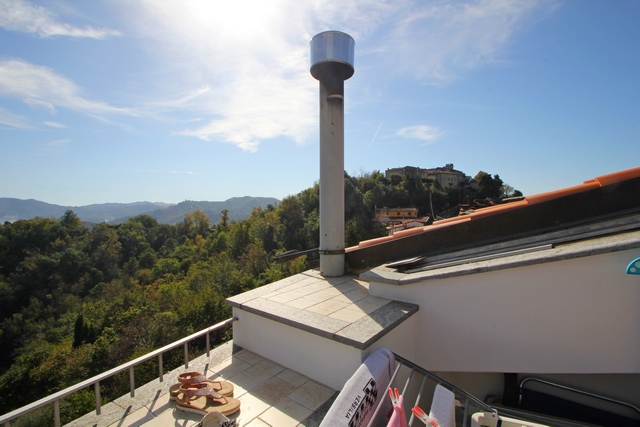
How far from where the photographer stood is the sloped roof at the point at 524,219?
3.17 m

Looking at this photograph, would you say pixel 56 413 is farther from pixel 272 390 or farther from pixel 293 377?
pixel 293 377

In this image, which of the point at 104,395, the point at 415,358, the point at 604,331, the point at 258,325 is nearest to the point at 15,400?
the point at 104,395

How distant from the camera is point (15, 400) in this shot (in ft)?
64.8

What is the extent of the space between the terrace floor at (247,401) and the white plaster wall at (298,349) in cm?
9

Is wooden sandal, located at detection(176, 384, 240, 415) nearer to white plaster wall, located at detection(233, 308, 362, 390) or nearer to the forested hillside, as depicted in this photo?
white plaster wall, located at detection(233, 308, 362, 390)

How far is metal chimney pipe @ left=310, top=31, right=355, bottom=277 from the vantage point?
4449 millimetres

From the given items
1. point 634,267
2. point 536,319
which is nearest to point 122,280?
point 536,319

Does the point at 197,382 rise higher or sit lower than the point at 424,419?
lower

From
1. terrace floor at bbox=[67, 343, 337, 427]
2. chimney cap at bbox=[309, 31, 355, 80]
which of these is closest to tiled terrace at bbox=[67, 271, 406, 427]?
terrace floor at bbox=[67, 343, 337, 427]

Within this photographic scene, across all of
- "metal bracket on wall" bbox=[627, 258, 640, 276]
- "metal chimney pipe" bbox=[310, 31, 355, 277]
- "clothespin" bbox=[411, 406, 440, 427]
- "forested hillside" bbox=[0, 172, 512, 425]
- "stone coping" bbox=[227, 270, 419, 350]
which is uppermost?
"metal chimney pipe" bbox=[310, 31, 355, 277]

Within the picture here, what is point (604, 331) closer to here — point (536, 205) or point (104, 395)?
point (536, 205)

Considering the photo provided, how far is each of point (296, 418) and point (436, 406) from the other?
3.83ft

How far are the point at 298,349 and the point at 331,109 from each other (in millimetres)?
3378

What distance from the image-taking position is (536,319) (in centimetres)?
273
